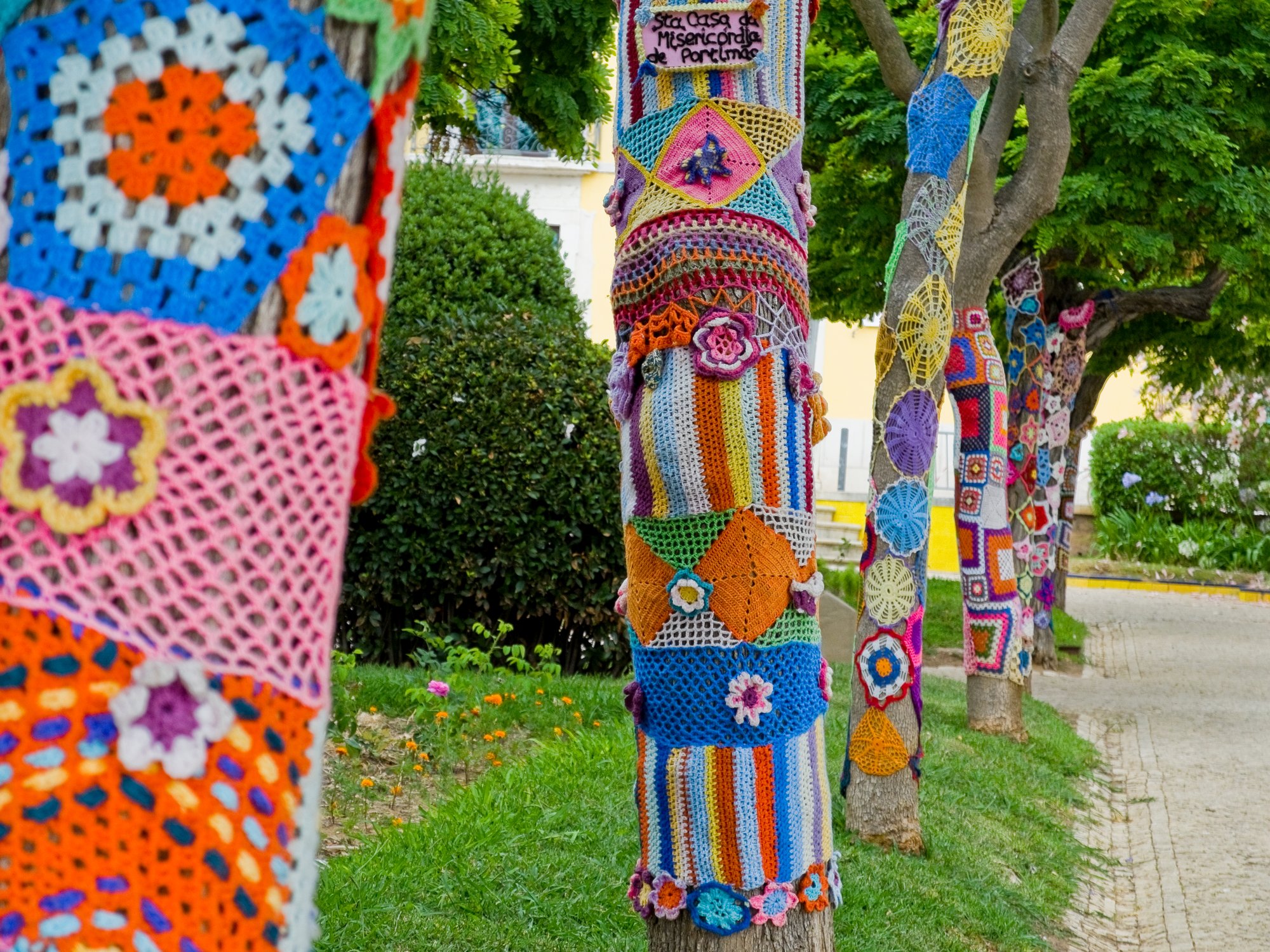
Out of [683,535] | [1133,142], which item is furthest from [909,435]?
[1133,142]

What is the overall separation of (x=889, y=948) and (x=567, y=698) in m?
2.67

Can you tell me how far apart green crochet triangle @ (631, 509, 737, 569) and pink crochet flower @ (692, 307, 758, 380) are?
0.28 meters

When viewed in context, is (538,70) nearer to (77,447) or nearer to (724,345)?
(724,345)

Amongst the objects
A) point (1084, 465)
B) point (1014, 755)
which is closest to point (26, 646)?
point (1014, 755)

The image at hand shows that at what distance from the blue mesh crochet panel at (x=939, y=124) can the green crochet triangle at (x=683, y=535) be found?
12.5 feet

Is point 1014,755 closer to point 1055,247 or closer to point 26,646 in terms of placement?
point 1055,247

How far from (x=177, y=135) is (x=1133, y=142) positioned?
358 inches

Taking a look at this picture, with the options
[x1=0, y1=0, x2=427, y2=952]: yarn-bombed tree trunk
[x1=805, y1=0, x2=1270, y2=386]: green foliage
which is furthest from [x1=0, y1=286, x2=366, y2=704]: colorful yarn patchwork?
[x1=805, y1=0, x2=1270, y2=386]: green foliage

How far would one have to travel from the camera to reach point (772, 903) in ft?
9.09

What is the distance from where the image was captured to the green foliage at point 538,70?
669 cm

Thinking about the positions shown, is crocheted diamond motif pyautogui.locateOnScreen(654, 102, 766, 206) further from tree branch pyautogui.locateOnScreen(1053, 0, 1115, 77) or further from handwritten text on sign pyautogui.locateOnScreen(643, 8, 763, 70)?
tree branch pyautogui.locateOnScreen(1053, 0, 1115, 77)

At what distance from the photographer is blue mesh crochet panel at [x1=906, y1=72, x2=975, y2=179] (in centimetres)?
618

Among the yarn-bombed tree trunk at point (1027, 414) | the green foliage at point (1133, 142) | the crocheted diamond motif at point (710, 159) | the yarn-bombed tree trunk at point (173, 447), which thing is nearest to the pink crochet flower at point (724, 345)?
the crocheted diamond motif at point (710, 159)

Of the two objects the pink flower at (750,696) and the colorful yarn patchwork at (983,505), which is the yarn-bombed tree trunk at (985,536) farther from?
the pink flower at (750,696)
